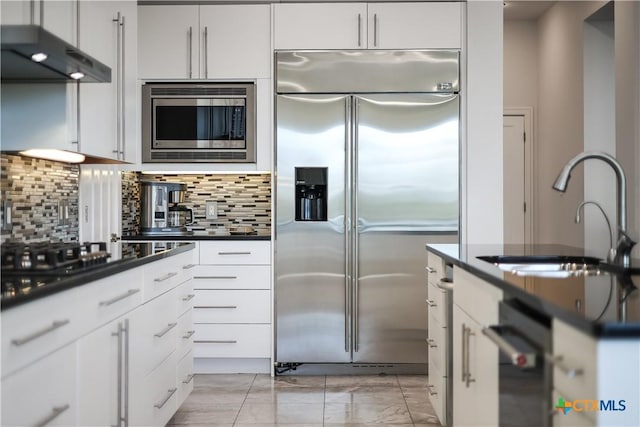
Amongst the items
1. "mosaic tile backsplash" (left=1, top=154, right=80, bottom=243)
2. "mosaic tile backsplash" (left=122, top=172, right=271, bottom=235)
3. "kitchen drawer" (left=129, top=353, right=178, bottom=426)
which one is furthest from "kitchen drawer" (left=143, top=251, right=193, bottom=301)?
"mosaic tile backsplash" (left=122, top=172, right=271, bottom=235)

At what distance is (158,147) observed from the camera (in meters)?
4.36

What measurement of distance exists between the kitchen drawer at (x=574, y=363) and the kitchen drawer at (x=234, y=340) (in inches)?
118

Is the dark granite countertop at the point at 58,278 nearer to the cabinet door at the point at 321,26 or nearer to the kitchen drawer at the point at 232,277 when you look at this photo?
the kitchen drawer at the point at 232,277

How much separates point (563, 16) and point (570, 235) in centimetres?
188

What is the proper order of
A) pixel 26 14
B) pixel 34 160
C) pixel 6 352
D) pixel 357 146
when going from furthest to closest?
1. pixel 357 146
2. pixel 34 160
3. pixel 26 14
4. pixel 6 352

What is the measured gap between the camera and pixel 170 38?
429cm

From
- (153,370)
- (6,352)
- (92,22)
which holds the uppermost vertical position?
(92,22)

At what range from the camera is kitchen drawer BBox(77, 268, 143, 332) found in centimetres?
200

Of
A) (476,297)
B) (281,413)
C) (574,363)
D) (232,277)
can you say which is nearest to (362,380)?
(281,413)

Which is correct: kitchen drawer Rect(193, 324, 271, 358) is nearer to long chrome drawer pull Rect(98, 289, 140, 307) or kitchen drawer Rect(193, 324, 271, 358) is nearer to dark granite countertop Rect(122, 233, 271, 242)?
dark granite countertop Rect(122, 233, 271, 242)

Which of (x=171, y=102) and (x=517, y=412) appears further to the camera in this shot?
(x=171, y=102)

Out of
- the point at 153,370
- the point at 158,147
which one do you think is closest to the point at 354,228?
the point at 158,147

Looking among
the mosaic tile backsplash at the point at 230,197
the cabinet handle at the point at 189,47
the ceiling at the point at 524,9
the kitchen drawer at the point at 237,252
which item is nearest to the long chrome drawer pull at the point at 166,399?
the kitchen drawer at the point at 237,252

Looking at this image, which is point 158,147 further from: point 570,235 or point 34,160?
point 570,235
